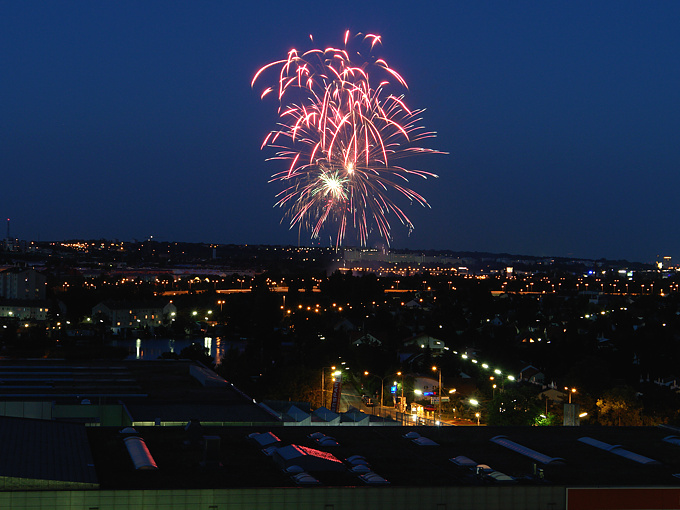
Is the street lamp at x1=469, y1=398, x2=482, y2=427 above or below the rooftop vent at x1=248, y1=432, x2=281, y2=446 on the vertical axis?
below

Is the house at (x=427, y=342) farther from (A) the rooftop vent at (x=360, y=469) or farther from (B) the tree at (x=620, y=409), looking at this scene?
(A) the rooftop vent at (x=360, y=469)

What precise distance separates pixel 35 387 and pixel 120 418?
7.17 ft

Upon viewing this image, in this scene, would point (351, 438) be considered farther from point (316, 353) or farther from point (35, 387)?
point (316, 353)

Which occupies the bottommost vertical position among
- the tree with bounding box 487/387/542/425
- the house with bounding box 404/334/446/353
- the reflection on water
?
the reflection on water

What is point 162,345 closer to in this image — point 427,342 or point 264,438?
point 427,342

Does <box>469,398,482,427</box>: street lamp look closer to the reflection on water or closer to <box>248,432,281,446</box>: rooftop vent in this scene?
<box>248,432,281,446</box>: rooftop vent

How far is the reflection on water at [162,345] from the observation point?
22.3 m

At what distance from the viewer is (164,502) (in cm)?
468

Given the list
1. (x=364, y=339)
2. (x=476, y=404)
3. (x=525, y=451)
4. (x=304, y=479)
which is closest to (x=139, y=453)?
(x=304, y=479)

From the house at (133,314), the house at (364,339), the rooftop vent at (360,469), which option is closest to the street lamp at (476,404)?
the rooftop vent at (360,469)

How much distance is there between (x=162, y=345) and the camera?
25594 mm

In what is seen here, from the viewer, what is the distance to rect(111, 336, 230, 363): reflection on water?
2228 centimetres

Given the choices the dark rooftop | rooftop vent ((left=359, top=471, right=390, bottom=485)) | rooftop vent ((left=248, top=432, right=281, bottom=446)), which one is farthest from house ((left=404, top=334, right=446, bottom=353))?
rooftop vent ((left=359, top=471, right=390, bottom=485))

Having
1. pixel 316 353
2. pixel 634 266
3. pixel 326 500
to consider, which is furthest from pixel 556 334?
pixel 634 266
